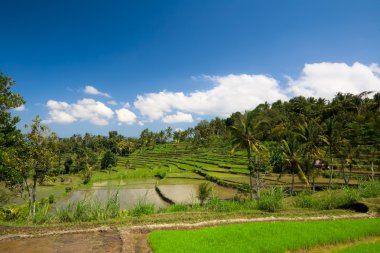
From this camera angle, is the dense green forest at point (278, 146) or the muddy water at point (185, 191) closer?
the dense green forest at point (278, 146)

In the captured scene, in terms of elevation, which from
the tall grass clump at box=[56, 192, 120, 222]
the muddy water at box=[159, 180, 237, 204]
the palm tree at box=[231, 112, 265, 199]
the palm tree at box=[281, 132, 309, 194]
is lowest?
the muddy water at box=[159, 180, 237, 204]

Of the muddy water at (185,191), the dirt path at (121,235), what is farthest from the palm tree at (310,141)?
the dirt path at (121,235)

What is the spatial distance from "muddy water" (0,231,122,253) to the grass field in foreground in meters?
1.50

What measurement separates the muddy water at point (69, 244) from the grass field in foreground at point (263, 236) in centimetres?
150

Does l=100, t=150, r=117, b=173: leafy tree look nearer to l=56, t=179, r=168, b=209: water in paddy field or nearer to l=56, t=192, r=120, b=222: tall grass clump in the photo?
l=56, t=179, r=168, b=209: water in paddy field

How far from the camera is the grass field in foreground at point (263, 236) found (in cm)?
974

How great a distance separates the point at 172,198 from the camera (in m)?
31.7

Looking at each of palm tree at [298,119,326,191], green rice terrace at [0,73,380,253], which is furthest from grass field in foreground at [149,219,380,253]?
palm tree at [298,119,326,191]

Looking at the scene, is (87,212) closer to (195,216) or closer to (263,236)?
(195,216)

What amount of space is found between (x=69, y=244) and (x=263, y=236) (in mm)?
7194

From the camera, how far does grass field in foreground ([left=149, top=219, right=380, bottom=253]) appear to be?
9742 mm

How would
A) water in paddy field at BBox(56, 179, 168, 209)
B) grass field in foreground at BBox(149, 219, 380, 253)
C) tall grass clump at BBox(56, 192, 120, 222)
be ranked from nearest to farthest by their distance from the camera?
grass field in foreground at BBox(149, 219, 380, 253), tall grass clump at BBox(56, 192, 120, 222), water in paddy field at BBox(56, 179, 168, 209)

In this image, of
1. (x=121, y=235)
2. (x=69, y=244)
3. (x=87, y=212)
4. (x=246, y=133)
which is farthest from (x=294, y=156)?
(x=69, y=244)

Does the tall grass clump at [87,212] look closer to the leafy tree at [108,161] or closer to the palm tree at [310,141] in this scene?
the palm tree at [310,141]
